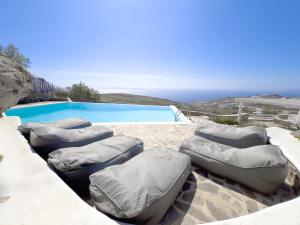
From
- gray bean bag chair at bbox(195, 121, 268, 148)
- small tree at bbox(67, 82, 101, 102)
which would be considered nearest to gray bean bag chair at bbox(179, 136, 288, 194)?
gray bean bag chair at bbox(195, 121, 268, 148)

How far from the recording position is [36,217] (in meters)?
1.17

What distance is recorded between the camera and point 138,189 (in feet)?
5.16

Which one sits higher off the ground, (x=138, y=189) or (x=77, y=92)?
(x=77, y=92)

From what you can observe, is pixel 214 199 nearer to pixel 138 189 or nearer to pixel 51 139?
pixel 138 189

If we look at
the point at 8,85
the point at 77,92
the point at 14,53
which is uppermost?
the point at 14,53

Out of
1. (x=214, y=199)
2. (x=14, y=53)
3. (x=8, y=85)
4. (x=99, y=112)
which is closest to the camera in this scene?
(x=214, y=199)

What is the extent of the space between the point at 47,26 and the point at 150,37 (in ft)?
22.0

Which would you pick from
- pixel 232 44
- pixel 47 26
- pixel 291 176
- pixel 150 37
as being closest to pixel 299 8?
pixel 232 44

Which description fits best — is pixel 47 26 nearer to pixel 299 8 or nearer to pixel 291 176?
pixel 291 176

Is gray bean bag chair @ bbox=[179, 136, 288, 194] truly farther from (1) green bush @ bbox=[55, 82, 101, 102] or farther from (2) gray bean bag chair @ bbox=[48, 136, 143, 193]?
(1) green bush @ bbox=[55, 82, 101, 102]

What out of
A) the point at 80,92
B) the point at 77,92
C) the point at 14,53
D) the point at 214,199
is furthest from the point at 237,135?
the point at 14,53

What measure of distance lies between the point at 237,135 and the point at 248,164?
1.14 meters

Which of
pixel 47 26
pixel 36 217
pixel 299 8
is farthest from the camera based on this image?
pixel 47 26

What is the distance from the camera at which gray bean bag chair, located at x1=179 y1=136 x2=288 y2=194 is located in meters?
2.21
